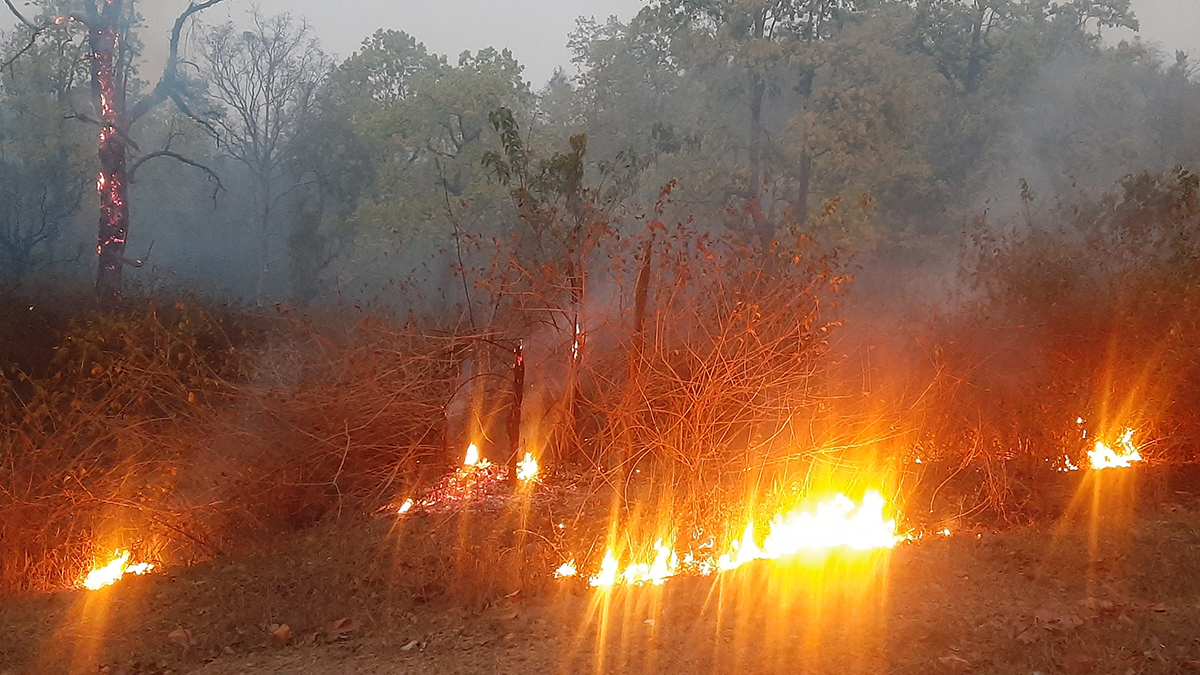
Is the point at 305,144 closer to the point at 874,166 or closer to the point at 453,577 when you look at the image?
the point at 874,166

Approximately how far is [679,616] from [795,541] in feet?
4.54

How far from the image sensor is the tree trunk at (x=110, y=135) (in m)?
13.6

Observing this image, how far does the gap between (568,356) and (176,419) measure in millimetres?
2689

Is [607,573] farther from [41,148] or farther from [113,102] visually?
[41,148]

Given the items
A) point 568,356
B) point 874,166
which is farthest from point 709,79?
point 568,356

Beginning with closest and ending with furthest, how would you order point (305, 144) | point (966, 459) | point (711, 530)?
point (711, 530) < point (966, 459) < point (305, 144)

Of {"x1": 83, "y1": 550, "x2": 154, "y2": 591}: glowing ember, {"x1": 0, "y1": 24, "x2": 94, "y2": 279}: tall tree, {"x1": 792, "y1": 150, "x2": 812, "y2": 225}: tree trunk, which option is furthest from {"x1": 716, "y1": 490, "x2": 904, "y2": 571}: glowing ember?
{"x1": 0, "y1": 24, "x2": 94, "y2": 279}: tall tree

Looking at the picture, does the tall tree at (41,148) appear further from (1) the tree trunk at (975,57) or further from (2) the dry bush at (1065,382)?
(1) the tree trunk at (975,57)

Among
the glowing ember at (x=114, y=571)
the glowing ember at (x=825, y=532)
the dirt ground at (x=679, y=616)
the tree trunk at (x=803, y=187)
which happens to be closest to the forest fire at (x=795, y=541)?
the glowing ember at (x=825, y=532)

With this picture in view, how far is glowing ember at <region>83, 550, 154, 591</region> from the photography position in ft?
18.4

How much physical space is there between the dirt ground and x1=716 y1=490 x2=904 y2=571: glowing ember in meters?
0.26

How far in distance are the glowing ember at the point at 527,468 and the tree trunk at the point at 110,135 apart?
9.13 metres

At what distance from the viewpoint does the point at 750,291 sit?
5.88 metres

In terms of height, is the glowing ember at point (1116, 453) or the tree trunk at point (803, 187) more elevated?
the tree trunk at point (803, 187)
